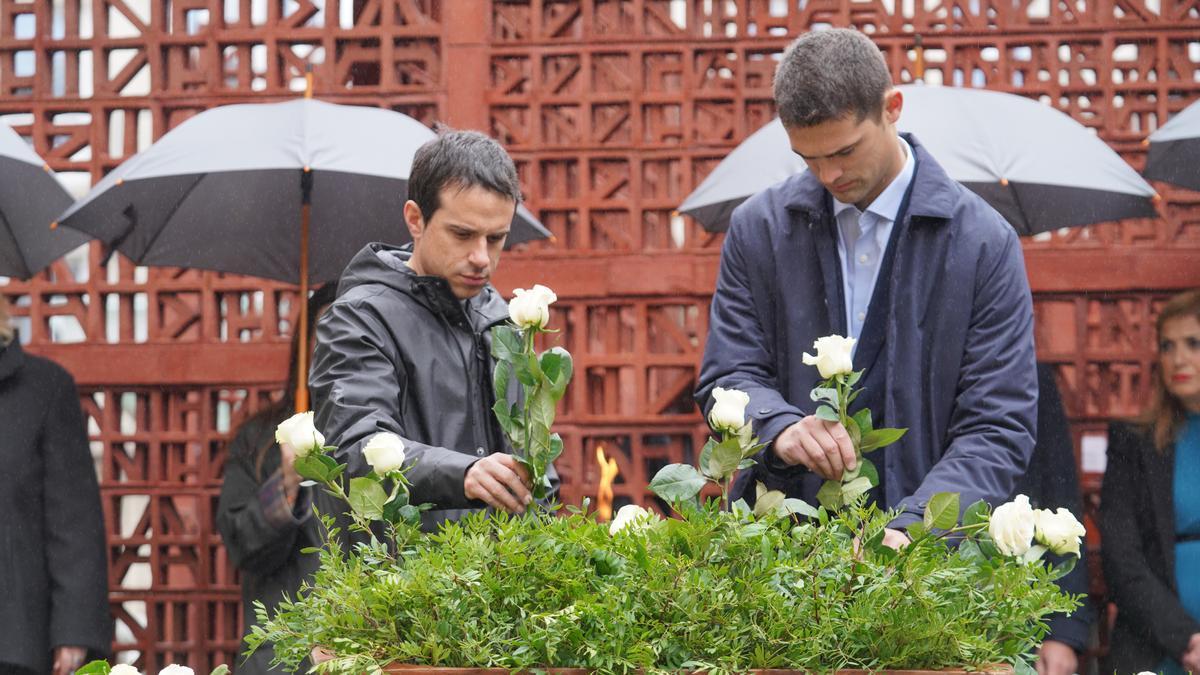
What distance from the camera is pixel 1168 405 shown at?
14.8ft

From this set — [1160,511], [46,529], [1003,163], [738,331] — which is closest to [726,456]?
[738,331]

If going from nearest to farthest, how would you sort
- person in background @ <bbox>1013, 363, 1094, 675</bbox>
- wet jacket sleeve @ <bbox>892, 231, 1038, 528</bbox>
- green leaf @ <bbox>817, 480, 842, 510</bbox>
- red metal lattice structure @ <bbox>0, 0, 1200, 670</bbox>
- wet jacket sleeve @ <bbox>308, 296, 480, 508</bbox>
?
green leaf @ <bbox>817, 480, 842, 510</bbox>, wet jacket sleeve @ <bbox>308, 296, 480, 508</bbox>, wet jacket sleeve @ <bbox>892, 231, 1038, 528</bbox>, person in background @ <bbox>1013, 363, 1094, 675</bbox>, red metal lattice structure @ <bbox>0, 0, 1200, 670</bbox>

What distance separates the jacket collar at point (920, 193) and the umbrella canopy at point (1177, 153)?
1775mm

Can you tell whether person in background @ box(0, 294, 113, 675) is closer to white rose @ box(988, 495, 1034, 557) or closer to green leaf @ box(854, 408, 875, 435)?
green leaf @ box(854, 408, 875, 435)

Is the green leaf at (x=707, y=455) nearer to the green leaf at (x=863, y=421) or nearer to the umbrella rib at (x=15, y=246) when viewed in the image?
the green leaf at (x=863, y=421)

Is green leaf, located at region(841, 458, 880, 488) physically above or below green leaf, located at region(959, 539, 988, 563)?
above

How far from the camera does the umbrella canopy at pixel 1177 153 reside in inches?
175

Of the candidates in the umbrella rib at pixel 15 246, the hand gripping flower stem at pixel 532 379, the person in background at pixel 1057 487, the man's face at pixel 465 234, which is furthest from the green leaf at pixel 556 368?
the umbrella rib at pixel 15 246

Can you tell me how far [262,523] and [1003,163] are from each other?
7.61ft

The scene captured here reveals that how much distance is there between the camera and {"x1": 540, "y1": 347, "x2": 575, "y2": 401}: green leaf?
2039mm

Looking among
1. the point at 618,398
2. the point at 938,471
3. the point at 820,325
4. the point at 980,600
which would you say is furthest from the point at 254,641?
the point at 618,398

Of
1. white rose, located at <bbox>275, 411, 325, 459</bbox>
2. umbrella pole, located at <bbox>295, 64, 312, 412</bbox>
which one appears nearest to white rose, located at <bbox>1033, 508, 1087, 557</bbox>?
white rose, located at <bbox>275, 411, 325, 459</bbox>

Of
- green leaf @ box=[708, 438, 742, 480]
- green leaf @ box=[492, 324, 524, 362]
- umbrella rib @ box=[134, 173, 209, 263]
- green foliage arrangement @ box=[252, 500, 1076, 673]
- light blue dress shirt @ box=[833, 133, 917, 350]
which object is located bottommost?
green foliage arrangement @ box=[252, 500, 1076, 673]

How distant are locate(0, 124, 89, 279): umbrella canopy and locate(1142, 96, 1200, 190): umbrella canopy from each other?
3281mm
